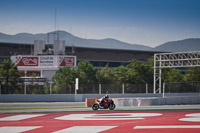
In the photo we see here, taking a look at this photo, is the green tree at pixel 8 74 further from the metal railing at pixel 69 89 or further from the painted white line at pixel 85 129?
the painted white line at pixel 85 129

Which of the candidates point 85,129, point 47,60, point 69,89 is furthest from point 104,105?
point 47,60

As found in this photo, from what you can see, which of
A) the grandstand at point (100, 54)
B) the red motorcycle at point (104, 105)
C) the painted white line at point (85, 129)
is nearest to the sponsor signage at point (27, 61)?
the grandstand at point (100, 54)

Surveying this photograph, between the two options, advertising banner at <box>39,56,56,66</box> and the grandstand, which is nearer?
advertising banner at <box>39,56,56,66</box>

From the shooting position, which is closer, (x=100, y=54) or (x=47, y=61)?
(x=47, y=61)

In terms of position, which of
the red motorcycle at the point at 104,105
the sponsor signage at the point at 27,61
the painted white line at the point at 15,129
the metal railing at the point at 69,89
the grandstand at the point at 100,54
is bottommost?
the painted white line at the point at 15,129

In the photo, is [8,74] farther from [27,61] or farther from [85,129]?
[85,129]

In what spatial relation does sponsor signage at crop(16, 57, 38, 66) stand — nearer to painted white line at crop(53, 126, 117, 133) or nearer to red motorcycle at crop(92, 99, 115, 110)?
red motorcycle at crop(92, 99, 115, 110)

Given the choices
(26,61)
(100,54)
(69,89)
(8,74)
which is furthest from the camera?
(100,54)

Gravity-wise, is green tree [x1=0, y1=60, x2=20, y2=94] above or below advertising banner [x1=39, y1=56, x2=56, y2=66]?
below

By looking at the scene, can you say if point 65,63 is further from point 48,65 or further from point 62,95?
point 62,95

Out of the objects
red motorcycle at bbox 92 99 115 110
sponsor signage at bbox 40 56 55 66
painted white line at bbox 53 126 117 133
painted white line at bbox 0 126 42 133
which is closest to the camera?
painted white line at bbox 53 126 117 133

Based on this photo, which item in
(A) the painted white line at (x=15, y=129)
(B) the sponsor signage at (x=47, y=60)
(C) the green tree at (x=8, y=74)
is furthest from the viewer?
(B) the sponsor signage at (x=47, y=60)

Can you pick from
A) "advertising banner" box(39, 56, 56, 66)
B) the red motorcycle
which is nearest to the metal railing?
the red motorcycle

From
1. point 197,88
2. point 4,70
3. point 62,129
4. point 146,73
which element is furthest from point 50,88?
point 62,129
